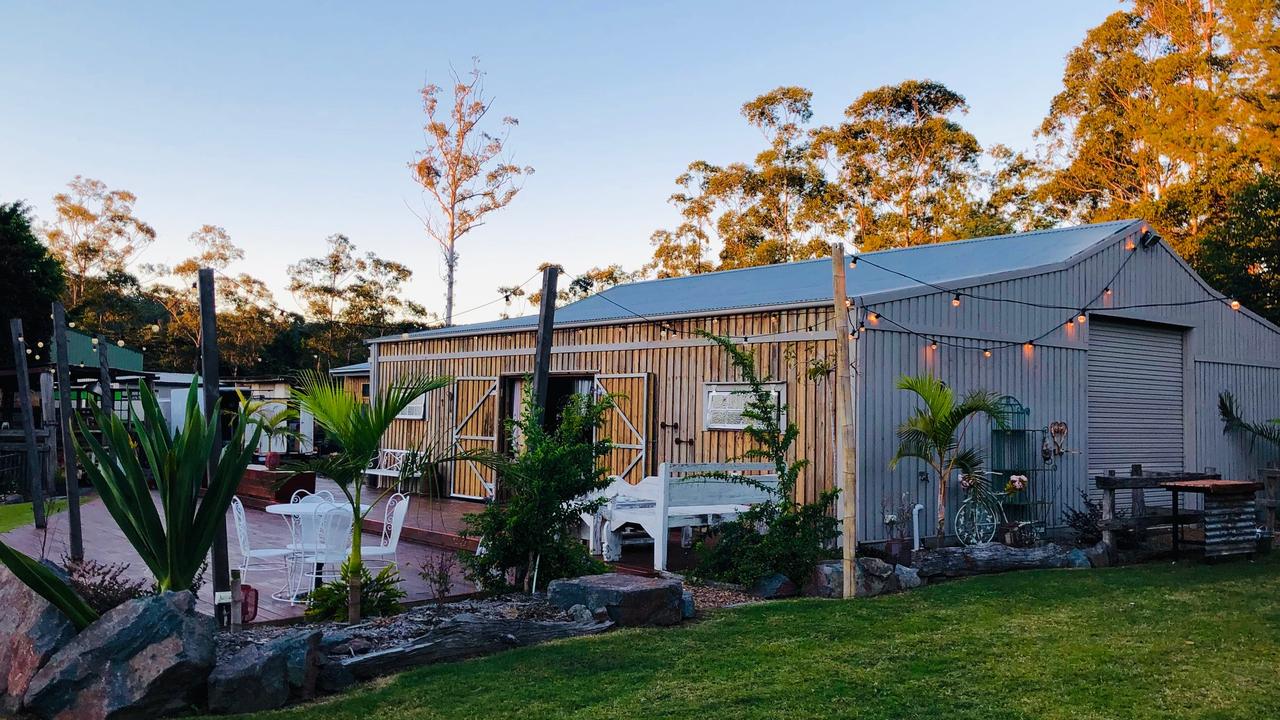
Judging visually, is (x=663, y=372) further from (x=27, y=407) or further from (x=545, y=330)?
(x=27, y=407)

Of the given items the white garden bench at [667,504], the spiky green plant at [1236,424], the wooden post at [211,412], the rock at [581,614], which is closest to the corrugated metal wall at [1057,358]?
the spiky green plant at [1236,424]

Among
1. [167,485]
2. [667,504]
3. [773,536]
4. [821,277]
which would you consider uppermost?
[821,277]

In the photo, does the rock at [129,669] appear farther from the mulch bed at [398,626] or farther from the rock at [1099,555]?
the rock at [1099,555]

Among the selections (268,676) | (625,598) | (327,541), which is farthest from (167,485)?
(625,598)

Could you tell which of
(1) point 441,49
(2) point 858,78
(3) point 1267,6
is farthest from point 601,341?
(3) point 1267,6

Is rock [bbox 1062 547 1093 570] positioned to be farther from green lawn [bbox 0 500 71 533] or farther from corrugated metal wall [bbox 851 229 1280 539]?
green lawn [bbox 0 500 71 533]

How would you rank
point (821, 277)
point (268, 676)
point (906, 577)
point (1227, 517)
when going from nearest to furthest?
point (268, 676), point (906, 577), point (1227, 517), point (821, 277)

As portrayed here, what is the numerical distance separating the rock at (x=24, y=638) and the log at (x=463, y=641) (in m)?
1.38

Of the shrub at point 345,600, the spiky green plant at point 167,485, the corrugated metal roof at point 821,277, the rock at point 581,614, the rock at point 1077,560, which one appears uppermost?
the corrugated metal roof at point 821,277

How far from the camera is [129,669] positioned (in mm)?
4566

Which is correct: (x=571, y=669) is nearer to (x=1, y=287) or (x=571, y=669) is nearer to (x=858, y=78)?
(x=1, y=287)

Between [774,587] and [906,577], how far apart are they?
1204 millimetres

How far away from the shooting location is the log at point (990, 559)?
8.52 m

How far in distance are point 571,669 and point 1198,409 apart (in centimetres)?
1189
